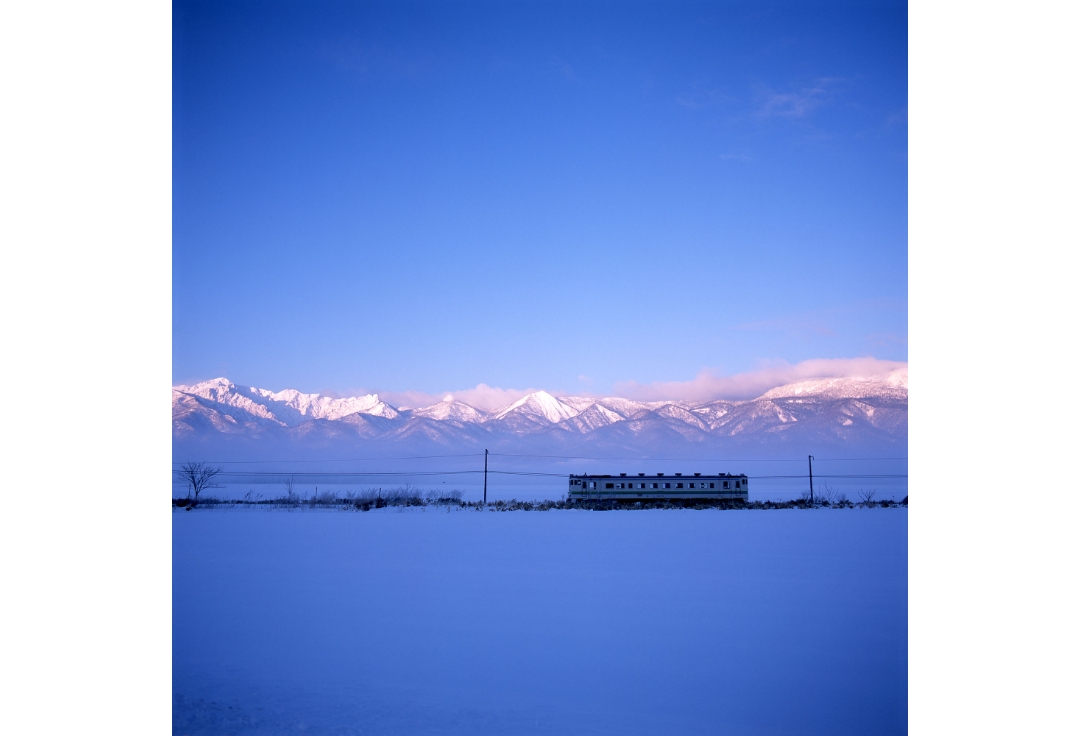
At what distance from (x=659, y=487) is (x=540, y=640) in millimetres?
10782

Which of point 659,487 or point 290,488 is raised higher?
point 290,488

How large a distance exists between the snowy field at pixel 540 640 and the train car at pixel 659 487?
7939 mm

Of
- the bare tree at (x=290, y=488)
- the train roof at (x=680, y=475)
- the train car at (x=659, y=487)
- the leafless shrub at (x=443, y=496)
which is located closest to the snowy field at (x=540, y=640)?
the bare tree at (x=290, y=488)

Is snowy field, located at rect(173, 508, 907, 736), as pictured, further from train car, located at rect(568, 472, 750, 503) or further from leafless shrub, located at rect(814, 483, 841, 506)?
train car, located at rect(568, 472, 750, 503)

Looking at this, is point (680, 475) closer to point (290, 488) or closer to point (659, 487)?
point (659, 487)

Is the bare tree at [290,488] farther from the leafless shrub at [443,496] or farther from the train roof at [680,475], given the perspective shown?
the train roof at [680,475]

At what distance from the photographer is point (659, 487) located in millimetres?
13180

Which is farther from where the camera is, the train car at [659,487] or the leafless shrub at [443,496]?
the train car at [659,487]

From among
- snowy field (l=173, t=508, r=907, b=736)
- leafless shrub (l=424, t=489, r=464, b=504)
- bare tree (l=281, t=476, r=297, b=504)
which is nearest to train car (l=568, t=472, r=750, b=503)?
leafless shrub (l=424, t=489, r=464, b=504)

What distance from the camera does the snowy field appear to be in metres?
2.14

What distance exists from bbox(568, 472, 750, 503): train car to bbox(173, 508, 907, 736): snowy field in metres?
7.94

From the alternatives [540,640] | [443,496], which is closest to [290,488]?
[443,496]

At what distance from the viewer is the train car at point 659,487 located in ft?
Answer: 42.7
